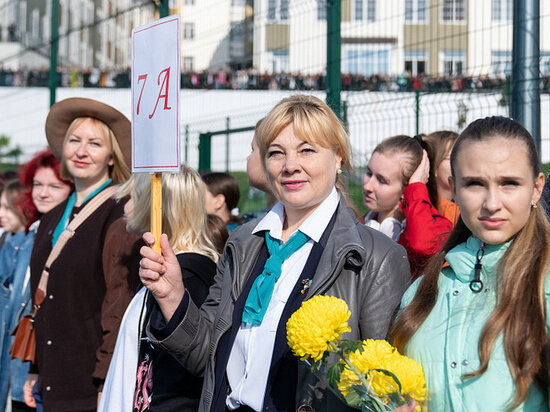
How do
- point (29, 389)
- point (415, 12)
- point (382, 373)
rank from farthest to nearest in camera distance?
point (415, 12), point (29, 389), point (382, 373)

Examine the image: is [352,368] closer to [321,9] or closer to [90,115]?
[90,115]

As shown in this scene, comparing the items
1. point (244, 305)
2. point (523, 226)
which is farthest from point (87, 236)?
point (523, 226)

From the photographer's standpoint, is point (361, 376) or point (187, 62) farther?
point (187, 62)

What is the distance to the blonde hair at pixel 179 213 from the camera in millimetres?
3166

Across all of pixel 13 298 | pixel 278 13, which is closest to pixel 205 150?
pixel 278 13

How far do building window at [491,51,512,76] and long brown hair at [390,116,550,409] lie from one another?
2.17 m

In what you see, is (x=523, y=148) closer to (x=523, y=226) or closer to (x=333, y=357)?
(x=523, y=226)

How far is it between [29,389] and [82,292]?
84cm

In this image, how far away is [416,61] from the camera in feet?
18.7

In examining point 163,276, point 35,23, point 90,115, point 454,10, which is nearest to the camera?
point 163,276

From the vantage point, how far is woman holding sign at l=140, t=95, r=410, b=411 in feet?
7.50

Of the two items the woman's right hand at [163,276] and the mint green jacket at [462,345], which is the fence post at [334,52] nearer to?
the woman's right hand at [163,276]

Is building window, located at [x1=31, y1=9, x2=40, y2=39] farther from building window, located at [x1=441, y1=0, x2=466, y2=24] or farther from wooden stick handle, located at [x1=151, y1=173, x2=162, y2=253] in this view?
wooden stick handle, located at [x1=151, y1=173, x2=162, y2=253]

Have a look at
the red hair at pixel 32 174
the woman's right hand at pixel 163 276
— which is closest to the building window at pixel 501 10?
the woman's right hand at pixel 163 276
